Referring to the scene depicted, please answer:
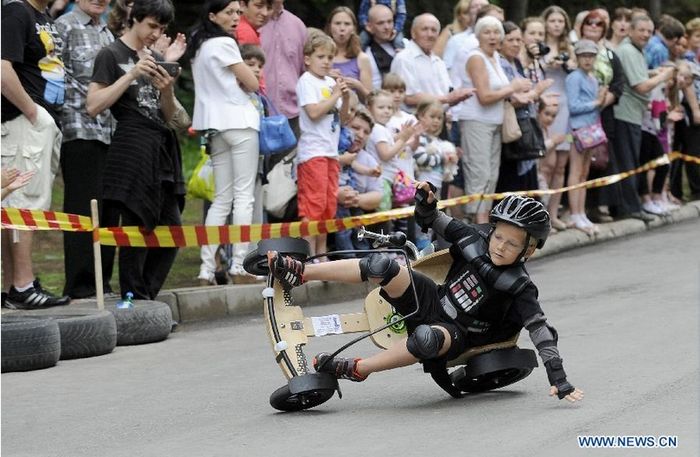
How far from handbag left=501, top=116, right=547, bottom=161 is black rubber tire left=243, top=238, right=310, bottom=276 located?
698 centimetres

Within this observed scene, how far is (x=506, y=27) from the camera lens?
48.3 feet

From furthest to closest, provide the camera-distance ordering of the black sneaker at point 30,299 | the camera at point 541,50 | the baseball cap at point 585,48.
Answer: the baseball cap at point 585,48 → the camera at point 541,50 → the black sneaker at point 30,299

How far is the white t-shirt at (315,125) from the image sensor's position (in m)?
12.3

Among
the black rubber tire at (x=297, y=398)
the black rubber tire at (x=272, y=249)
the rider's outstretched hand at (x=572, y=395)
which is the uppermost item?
the black rubber tire at (x=272, y=249)

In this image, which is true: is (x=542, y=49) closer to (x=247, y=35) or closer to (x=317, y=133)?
(x=317, y=133)

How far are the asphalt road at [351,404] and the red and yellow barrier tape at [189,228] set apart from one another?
2.36ft

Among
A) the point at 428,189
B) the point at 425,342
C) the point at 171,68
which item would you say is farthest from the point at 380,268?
the point at 171,68

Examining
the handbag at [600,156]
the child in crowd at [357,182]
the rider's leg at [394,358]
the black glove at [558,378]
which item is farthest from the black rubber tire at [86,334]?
the handbag at [600,156]

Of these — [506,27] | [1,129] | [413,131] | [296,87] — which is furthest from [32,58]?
[506,27]

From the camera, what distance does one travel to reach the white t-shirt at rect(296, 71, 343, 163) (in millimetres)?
12258

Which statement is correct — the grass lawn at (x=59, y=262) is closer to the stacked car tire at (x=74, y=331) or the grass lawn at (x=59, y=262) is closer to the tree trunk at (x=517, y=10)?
the stacked car tire at (x=74, y=331)

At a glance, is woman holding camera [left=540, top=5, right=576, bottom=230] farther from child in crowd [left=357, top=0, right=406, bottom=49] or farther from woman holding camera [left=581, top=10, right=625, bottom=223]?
child in crowd [left=357, top=0, right=406, bottom=49]

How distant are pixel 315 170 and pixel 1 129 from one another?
288 centimetres

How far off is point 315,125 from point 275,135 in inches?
24.9
